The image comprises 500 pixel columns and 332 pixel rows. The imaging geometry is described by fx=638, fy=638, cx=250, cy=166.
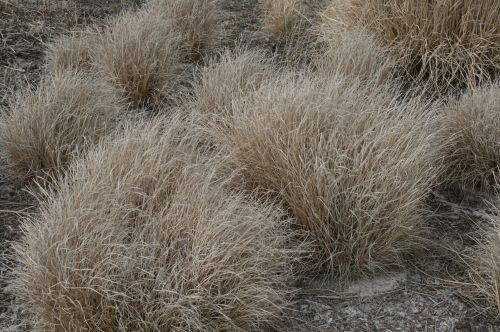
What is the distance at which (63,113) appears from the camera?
10.3ft

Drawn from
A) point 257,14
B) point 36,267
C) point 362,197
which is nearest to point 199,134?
point 362,197

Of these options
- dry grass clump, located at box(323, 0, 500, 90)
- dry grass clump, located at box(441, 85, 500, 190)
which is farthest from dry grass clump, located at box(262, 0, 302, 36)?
dry grass clump, located at box(441, 85, 500, 190)

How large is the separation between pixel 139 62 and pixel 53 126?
94cm

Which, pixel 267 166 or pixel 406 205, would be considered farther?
pixel 267 166

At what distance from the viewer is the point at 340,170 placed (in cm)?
257

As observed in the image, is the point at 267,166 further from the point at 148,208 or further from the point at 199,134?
the point at 148,208

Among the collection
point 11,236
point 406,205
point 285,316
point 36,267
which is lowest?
point 11,236

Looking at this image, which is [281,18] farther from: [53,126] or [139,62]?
[53,126]

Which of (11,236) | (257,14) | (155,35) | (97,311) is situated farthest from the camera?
(257,14)

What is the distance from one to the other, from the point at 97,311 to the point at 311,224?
3.05ft

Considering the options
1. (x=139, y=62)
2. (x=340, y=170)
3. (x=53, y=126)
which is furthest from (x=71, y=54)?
(x=340, y=170)

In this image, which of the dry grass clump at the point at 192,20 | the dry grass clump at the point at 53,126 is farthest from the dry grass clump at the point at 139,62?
the dry grass clump at the point at 192,20

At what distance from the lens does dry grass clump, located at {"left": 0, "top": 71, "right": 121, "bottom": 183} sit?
303 cm

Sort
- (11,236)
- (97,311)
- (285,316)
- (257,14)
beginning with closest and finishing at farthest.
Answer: (97,311)
(285,316)
(11,236)
(257,14)
